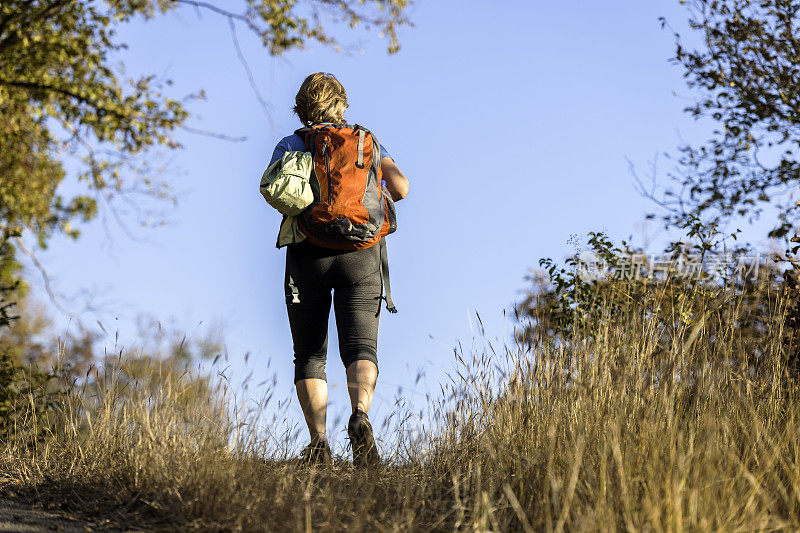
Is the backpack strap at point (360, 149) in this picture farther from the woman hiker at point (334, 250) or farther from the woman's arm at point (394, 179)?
the woman's arm at point (394, 179)

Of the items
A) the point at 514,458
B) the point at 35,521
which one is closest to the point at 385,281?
the point at 514,458

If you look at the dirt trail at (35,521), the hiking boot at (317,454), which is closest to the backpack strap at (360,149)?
the hiking boot at (317,454)

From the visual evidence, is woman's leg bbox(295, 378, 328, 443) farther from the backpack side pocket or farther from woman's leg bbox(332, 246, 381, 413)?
the backpack side pocket

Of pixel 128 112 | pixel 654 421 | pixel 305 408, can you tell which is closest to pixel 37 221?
pixel 128 112

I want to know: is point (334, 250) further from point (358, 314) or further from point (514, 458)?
point (514, 458)

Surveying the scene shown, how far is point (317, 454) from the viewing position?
4113 millimetres

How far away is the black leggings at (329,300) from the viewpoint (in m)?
4.16

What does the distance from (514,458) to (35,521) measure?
2138 mm

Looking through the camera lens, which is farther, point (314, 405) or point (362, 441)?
point (314, 405)

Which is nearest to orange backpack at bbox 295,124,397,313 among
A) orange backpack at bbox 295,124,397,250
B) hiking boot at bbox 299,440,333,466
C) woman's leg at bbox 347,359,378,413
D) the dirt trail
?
orange backpack at bbox 295,124,397,250

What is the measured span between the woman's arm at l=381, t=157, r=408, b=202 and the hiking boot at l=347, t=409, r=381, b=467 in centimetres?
130

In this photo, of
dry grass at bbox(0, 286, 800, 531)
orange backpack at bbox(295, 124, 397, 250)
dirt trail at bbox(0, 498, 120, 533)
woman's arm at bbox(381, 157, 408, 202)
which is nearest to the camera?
dry grass at bbox(0, 286, 800, 531)

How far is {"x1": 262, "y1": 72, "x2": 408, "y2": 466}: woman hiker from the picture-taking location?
13.2 ft

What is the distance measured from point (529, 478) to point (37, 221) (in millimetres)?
10731
